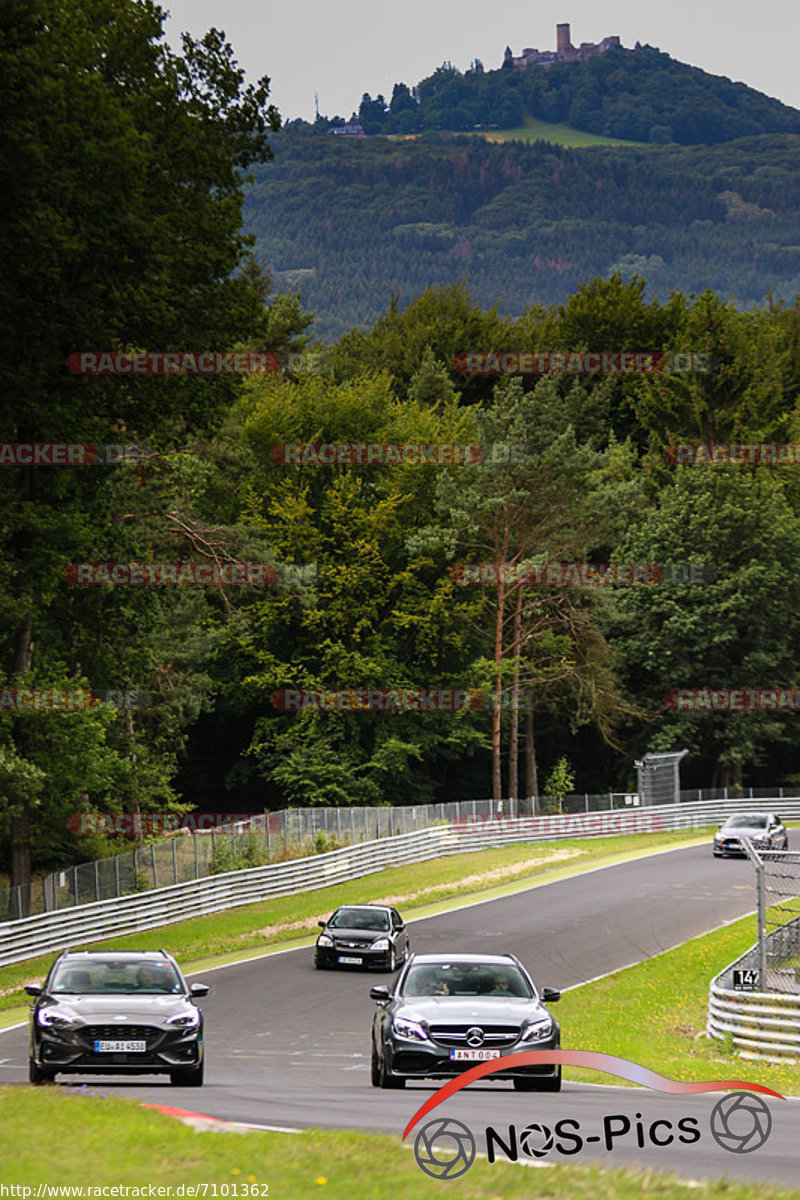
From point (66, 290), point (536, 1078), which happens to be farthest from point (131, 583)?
point (536, 1078)

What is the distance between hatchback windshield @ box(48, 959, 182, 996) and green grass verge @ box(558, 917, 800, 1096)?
182 inches

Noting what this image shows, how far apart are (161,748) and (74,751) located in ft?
85.6

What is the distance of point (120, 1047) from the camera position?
1543cm

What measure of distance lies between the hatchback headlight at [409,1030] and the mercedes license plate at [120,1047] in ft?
8.32

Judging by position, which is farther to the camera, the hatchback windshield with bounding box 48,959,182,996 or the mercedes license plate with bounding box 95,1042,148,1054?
the hatchback windshield with bounding box 48,959,182,996

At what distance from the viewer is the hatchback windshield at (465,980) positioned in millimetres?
15820

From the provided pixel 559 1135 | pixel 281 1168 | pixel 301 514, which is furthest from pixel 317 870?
pixel 281 1168

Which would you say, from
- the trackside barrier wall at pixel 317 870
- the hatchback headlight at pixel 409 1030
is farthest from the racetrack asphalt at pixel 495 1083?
the trackside barrier wall at pixel 317 870

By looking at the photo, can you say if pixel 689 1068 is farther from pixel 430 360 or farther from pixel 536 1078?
pixel 430 360

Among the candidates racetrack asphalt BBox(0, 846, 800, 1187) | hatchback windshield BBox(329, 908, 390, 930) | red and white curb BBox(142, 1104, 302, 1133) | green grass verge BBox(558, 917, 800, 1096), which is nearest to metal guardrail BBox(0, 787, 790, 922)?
racetrack asphalt BBox(0, 846, 800, 1187)

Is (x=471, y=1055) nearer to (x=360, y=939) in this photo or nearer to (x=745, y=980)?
(x=745, y=980)

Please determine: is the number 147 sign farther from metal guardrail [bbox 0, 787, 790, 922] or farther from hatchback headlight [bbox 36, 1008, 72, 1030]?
metal guardrail [bbox 0, 787, 790, 922]

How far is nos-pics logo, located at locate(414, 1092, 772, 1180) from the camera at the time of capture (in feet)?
33.2

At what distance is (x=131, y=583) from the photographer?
127 feet
